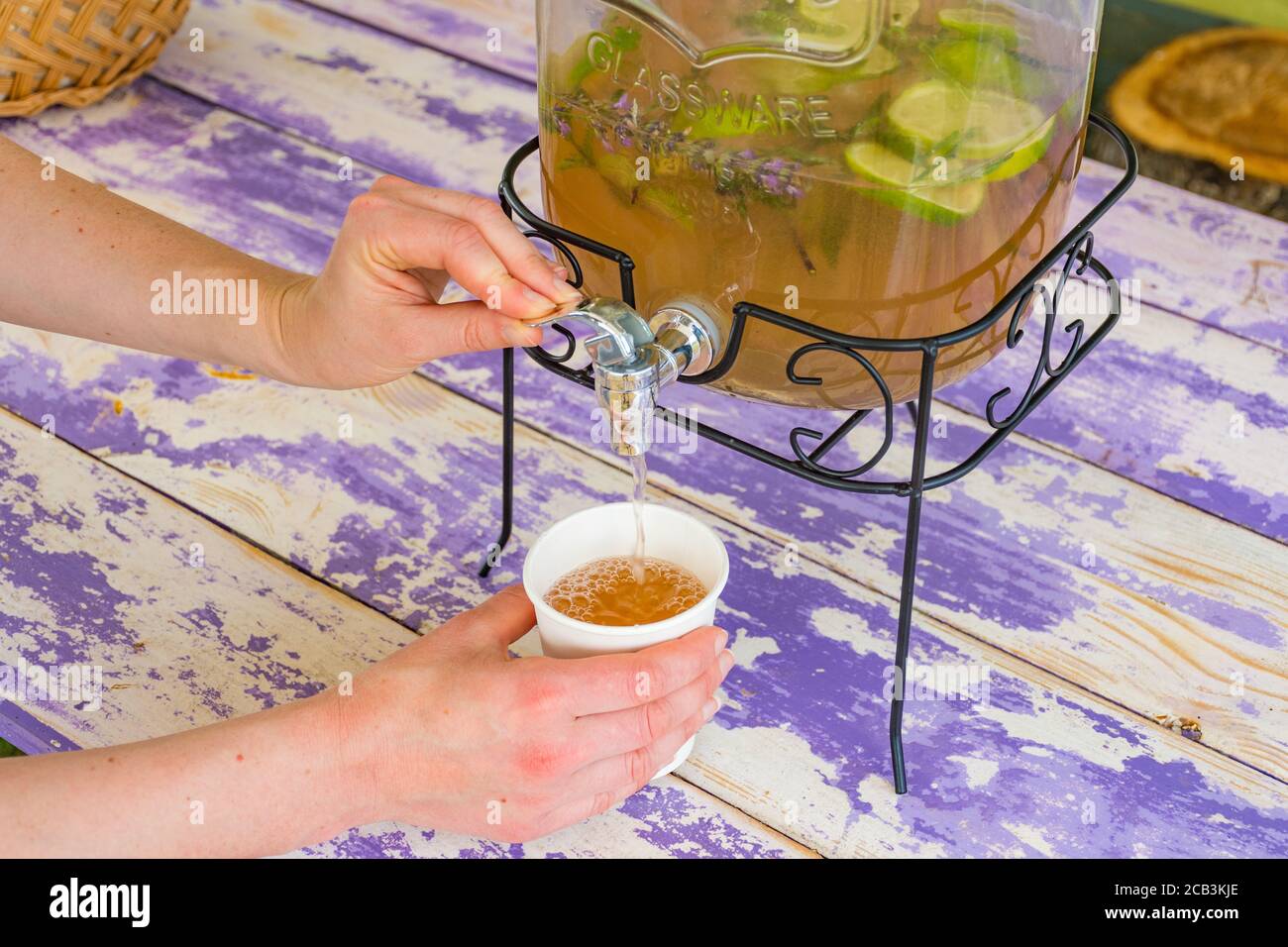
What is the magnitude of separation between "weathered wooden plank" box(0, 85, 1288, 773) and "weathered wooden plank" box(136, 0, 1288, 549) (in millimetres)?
40

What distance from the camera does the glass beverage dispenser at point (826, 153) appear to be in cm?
69

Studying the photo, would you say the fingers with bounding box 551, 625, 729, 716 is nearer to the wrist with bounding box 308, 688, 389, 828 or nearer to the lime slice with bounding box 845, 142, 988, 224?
the wrist with bounding box 308, 688, 389, 828

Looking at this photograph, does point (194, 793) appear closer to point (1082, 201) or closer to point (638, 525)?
point (638, 525)

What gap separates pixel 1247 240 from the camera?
4.18ft

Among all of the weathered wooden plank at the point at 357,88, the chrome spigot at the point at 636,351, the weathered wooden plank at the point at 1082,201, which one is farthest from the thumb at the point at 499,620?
the weathered wooden plank at the point at 357,88

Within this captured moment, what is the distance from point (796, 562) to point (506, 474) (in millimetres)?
219

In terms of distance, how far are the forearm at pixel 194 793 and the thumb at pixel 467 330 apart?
0.22 meters

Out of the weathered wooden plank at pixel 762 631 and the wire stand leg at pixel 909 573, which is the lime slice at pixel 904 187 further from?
the weathered wooden plank at pixel 762 631

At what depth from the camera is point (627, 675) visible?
0.73 metres

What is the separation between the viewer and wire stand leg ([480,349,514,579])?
937 mm

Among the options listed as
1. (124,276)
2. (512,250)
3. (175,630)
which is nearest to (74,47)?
(124,276)

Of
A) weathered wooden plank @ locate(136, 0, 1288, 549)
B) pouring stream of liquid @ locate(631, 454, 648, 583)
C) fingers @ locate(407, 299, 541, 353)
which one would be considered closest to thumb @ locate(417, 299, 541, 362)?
fingers @ locate(407, 299, 541, 353)

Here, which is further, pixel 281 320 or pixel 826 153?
pixel 281 320
